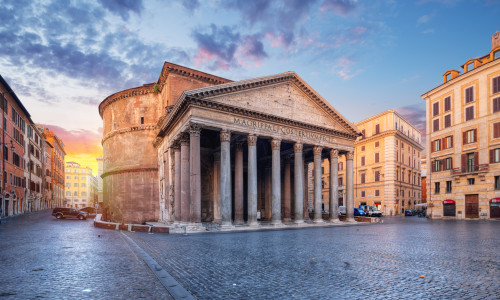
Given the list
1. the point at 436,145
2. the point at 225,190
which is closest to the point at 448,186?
the point at 436,145

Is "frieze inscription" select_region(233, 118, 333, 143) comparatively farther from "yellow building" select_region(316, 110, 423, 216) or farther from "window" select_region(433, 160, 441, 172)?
"yellow building" select_region(316, 110, 423, 216)

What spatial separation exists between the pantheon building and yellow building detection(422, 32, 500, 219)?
13419 millimetres

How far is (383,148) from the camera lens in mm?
49625

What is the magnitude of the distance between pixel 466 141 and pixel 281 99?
73.8 ft

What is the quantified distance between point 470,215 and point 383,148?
17010 millimetres

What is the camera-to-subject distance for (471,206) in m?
34.4

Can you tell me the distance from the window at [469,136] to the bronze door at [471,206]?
5780mm

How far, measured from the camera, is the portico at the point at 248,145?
71.6 ft

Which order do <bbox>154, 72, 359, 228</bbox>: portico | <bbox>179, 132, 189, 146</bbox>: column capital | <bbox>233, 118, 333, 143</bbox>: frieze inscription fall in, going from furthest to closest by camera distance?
<bbox>233, 118, 333, 143</bbox>: frieze inscription, <bbox>179, 132, 189, 146</bbox>: column capital, <bbox>154, 72, 359, 228</bbox>: portico

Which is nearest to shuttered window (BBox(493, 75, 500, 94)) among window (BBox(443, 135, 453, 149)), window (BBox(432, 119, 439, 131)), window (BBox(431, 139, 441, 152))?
window (BBox(443, 135, 453, 149))

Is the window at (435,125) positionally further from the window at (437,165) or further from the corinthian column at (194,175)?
the corinthian column at (194,175)

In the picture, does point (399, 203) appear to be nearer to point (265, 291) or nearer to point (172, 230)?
point (172, 230)

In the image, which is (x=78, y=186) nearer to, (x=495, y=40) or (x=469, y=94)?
(x=469, y=94)

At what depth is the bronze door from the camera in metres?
33.9
